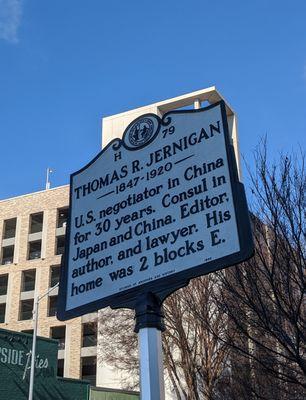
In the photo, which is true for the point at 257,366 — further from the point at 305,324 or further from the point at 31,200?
the point at 31,200

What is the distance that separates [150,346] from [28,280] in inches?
1878

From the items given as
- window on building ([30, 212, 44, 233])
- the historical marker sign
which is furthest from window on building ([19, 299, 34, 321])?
the historical marker sign

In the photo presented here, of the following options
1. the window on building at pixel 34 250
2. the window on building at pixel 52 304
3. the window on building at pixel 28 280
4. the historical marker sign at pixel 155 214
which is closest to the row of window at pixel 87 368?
the window on building at pixel 52 304

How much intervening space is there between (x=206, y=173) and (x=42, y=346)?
948 inches

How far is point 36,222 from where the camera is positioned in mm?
53594

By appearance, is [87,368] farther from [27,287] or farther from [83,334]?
[27,287]

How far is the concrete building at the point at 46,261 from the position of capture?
152ft

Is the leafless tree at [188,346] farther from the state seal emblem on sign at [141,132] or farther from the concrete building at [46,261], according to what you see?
the state seal emblem on sign at [141,132]

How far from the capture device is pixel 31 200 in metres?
53.1

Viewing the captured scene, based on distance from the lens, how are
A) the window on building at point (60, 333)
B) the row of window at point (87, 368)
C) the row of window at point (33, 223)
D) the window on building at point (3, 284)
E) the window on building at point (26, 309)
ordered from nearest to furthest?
1. the row of window at point (87, 368)
2. the window on building at point (60, 333)
3. the window on building at point (26, 309)
4. the window on building at point (3, 284)
5. the row of window at point (33, 223)

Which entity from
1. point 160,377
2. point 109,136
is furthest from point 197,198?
point 109,136

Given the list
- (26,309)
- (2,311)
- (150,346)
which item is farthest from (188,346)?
(2,311)

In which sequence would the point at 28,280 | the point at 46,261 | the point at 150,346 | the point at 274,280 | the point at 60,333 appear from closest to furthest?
the point at 150,346, the point at 274,280, the point at 60,333, the point at 46,261, the point at 28,280

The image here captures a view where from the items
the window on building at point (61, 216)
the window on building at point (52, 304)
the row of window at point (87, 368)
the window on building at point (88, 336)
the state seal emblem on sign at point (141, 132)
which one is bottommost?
the state seal emblem on sign at point (141, 132)
